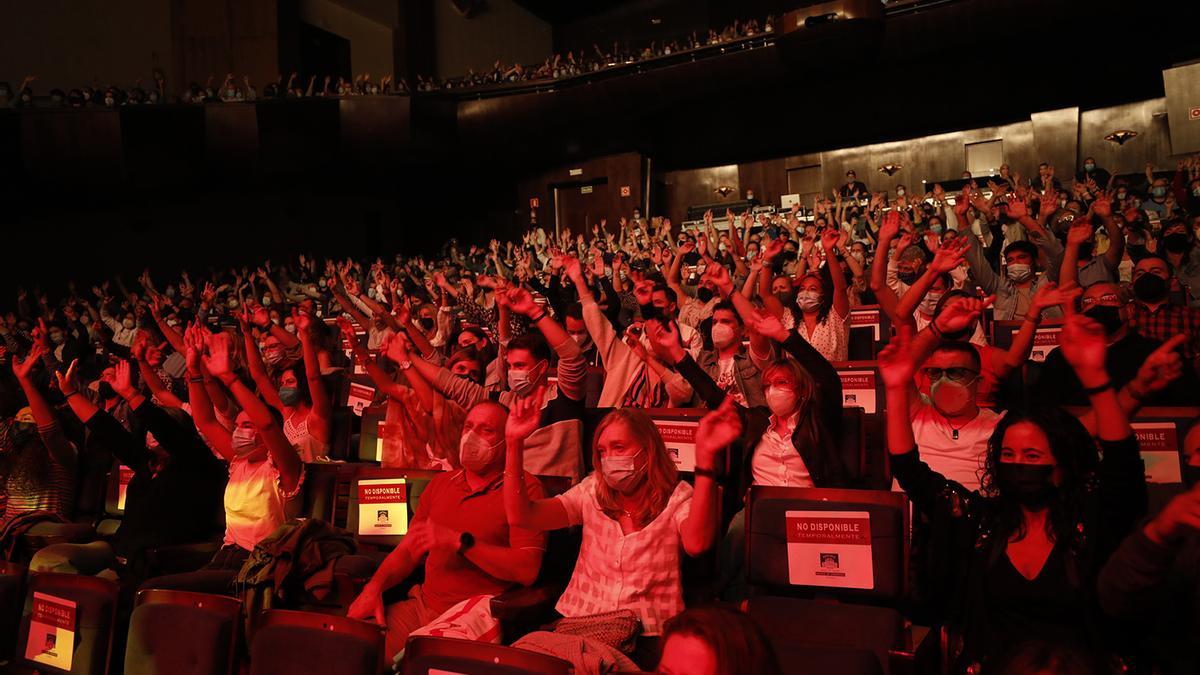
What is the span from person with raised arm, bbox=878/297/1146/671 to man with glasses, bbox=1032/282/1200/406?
1859 millimetres

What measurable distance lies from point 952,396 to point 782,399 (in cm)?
57

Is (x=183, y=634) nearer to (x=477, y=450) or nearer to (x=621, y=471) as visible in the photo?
(x=477, y=450)

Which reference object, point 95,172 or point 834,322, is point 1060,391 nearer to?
point 834,322

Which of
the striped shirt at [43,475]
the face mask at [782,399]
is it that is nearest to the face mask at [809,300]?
the face mask at [782,399]

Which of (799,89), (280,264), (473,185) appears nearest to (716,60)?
(799,89)

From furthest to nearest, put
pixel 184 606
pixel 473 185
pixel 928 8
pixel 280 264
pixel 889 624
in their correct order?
pixel 473 185 → pixel 280 264 → pixel 928 8 → pixel 184 606 → pixel 889 624

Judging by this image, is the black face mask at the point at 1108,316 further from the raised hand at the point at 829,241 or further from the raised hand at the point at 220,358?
the raised hand at the point at 220,358

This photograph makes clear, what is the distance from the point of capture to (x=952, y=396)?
3.12 meters

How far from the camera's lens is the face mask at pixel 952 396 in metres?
3.11

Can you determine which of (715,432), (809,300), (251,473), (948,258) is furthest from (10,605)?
(809,300)

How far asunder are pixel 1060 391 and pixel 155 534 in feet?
13.1

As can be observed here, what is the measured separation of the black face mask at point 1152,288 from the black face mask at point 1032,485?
279 cm

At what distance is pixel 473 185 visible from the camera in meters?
22.4

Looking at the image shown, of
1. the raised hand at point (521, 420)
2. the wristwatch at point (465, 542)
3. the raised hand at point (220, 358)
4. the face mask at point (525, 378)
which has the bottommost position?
the wristwatch at point (465, 542)
